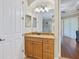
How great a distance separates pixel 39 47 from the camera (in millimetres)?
4777

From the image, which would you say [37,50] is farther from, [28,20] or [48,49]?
[28,20]

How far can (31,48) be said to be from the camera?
17.0ft

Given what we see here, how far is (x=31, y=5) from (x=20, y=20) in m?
2.79

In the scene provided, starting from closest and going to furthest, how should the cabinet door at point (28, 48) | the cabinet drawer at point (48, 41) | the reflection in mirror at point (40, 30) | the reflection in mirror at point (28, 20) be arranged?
the cabinet drawer at point (48, 41) < the reflection in mirror at point (40, 30) < the cabinet door at point (28, 48) < the reflection in mirror at point (28, 20)

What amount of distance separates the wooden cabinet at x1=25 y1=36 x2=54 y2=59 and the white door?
3.42 ft

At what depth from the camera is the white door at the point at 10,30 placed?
2875 mm

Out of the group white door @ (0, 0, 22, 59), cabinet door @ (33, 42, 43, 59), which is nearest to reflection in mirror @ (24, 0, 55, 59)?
cabinet door @ (33, 42, 43, 59)

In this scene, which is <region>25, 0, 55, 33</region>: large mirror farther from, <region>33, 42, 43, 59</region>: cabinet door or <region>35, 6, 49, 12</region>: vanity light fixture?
<region>33, 42, 43, 59</region>: cabinet door

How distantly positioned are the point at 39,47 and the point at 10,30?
185 cm

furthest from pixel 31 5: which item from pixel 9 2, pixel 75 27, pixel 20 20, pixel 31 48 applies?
pixel 75 27

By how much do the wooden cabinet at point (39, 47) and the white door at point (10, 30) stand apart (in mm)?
1042

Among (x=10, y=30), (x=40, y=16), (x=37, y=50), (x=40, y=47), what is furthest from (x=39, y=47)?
(x=40, y=16)

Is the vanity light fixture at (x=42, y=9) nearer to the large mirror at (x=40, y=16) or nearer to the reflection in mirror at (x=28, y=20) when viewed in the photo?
the large mirror at (x=40, y=16)

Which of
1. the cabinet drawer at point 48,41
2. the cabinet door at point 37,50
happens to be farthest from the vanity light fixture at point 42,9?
the cabinet drawer at point 48,41
